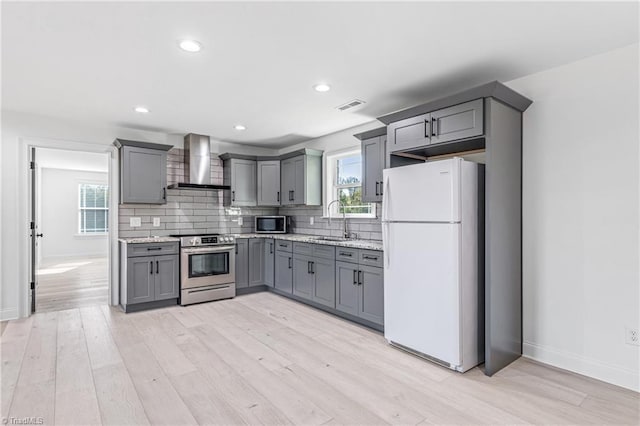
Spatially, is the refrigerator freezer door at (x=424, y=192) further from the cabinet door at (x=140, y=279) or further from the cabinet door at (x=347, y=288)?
the cabinet door at (x=140, y=279)

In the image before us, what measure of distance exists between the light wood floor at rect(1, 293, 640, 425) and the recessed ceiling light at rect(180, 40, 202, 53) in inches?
93.7

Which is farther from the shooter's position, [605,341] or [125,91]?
[125,91]

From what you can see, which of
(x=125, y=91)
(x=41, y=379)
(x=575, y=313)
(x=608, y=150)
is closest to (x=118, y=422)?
(x=41, y=379)

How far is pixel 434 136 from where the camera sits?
2.89m

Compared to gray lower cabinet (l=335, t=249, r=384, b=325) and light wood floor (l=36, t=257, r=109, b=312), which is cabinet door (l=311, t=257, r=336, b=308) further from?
light wood floor (l=36, t=257, r=109, b=312)

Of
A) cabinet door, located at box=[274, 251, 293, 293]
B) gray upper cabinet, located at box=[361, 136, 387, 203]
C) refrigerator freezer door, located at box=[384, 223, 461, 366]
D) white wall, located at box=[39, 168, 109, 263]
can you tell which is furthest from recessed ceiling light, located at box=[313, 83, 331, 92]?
white wall, located at box=[39, 168, 109, 263]

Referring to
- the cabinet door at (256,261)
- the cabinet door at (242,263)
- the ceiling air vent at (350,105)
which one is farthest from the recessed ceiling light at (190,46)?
the cabinet door at (256,261)

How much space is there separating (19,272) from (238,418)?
369 centimetres

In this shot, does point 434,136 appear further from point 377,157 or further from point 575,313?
point 575,313

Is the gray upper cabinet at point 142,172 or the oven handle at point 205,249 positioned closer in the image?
the gray upper cabinet at point 142,172

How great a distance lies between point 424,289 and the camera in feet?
9.34

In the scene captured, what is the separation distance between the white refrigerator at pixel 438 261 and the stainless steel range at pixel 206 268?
8.77 ft

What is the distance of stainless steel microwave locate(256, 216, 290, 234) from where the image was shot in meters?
5.66

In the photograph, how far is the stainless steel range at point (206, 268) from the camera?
455 cm
